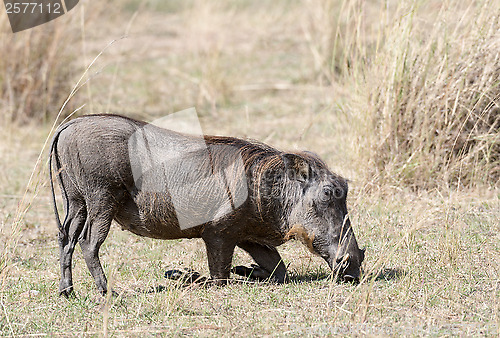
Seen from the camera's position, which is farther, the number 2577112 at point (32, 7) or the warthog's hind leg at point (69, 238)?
the number 2577112 at point (32, 7)

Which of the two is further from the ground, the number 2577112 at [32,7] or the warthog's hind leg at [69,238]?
the number 2577112 at [32,7]

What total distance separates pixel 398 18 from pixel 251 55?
5472 millimetres

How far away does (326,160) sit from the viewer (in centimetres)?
646

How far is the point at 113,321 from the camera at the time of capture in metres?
3.54

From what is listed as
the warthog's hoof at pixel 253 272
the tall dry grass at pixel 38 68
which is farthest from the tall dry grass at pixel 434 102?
the tall dry grass at pixel 38 68

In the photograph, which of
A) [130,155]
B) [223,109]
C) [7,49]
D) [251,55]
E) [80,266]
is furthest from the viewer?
[251,55]

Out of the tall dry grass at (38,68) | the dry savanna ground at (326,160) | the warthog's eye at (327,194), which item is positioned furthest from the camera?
the tall dry grass at (38,68)

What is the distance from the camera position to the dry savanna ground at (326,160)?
3.59 meters

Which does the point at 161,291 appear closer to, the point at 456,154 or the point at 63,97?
the point at 456,154

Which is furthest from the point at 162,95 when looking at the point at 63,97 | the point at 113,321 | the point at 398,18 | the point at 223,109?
the point at 113,321

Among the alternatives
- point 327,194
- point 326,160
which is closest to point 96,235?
point 327,194

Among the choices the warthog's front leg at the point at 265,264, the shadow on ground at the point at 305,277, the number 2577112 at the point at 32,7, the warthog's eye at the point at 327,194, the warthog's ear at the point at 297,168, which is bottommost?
the shadow on ground at the point at 305,277

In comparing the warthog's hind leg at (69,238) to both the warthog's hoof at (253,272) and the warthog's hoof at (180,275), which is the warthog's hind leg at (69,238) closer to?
the warthog's hoof at (180,275)

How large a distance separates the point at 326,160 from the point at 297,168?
245cm
